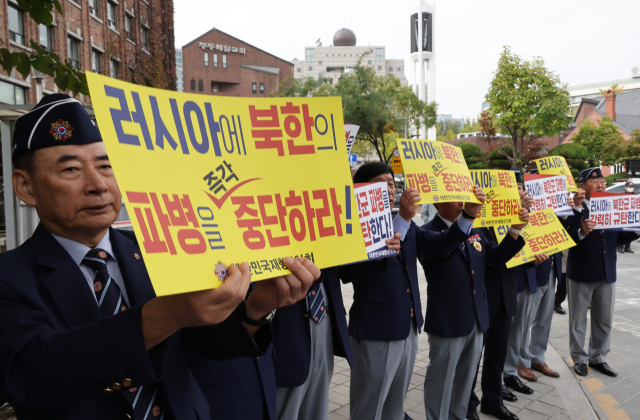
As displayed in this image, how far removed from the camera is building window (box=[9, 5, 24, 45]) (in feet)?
51.4

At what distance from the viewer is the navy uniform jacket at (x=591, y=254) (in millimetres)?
5406

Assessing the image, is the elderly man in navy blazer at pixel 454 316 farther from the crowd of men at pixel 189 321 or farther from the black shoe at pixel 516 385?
the black shoe at pixel 516 385

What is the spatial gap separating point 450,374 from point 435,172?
5.54 feet

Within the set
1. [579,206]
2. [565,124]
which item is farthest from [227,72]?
[579,206]

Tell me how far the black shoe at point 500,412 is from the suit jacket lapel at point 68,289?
402cm

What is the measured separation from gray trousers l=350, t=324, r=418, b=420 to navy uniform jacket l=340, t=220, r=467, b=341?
96 millimetres

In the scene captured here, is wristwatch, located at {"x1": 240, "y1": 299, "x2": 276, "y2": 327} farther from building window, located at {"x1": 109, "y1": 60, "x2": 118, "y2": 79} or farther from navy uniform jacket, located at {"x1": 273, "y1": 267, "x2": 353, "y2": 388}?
building window, located at {"x1": 109, "y1": 60, "x2": 118, "y2": 79}

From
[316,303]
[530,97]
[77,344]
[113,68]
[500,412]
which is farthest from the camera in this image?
[113,68]

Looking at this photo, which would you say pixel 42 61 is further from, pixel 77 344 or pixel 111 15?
pixel 111 15

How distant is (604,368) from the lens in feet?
17.4

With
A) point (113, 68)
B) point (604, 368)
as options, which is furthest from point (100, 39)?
point (604, 368)

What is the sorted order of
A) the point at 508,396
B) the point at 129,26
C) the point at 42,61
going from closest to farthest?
the point at 42,61 → the point at 508,396 → the point at 129,26

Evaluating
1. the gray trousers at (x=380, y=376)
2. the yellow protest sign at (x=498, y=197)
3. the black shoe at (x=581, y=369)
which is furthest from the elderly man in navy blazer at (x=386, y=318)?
the black shoe at (x=581, y=369)

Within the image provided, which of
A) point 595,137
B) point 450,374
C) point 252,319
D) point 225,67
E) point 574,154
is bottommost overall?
point 450,374
